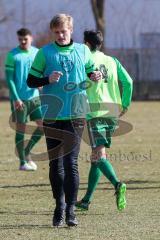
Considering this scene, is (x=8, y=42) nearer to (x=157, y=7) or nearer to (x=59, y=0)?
(x=59, y=0)

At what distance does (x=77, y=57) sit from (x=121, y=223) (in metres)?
1.59

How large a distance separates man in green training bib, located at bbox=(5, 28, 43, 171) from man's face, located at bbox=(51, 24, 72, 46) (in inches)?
163

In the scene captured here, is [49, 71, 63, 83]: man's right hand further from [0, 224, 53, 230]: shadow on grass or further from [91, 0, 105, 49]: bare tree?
[91, 0, 105, 49]: bare tree

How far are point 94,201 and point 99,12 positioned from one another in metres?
27.5

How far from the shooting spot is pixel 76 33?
41.3 meters

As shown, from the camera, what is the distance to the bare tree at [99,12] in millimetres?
35250

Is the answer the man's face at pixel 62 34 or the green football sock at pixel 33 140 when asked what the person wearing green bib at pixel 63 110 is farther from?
the green football sock at pixel 33 140

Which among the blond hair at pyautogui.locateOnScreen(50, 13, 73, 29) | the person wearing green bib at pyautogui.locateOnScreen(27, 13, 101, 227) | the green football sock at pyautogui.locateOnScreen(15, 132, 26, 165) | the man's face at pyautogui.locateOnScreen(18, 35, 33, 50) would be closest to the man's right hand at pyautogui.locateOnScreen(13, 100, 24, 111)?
the green football sock at pyautogui.locateOnScreen(15, 132, 26, 165)

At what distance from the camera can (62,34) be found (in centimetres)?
728

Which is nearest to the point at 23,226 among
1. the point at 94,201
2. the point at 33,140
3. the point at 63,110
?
the point at 63,110

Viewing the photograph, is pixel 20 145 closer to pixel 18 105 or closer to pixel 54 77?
pixel 18 105

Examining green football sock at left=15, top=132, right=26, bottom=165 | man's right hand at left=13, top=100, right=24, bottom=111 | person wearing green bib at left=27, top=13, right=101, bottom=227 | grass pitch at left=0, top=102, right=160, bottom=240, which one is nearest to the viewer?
grass pitch at left=0, top=102, right=160, bottom=240

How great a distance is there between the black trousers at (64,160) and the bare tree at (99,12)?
28.0 metres

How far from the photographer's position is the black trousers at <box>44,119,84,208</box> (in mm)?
7363
